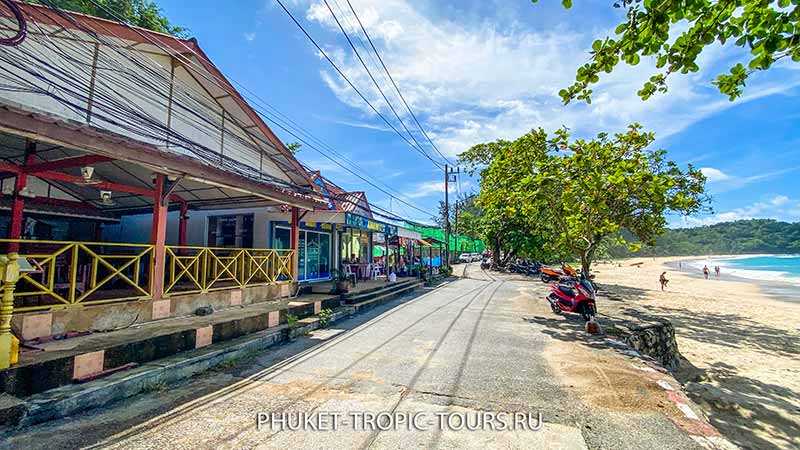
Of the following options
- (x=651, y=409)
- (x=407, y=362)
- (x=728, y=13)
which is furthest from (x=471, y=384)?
(x=728, y=13)

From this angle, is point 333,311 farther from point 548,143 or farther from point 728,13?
point 728,13

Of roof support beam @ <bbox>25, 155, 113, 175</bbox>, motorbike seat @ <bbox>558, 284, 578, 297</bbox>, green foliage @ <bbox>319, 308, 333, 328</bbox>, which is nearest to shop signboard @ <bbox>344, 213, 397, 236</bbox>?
green foliage @ <bbox>319, 308, 333, 328</bbox>

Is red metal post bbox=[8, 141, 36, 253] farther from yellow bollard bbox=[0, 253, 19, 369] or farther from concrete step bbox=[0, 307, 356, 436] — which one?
concrete step bbox=[0, 307, 356, 436]

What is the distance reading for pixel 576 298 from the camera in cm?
950

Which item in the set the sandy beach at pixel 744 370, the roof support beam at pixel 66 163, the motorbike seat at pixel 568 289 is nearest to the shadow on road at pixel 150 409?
the roof support beam at pixel 66 163

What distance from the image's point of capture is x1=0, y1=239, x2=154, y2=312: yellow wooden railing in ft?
15.2

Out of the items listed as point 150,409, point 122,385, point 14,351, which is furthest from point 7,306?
point 150,409

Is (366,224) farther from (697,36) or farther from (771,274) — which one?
(771,274)

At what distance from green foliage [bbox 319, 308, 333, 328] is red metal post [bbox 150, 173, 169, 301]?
3341 millimetres

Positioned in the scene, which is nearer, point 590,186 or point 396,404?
point 396,404

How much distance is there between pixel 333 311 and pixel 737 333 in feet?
42.3

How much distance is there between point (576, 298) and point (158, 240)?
991 centimetres

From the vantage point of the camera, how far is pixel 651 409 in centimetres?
400

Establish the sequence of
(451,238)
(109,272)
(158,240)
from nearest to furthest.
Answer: (158,240) < (109,272) < (451,238)
